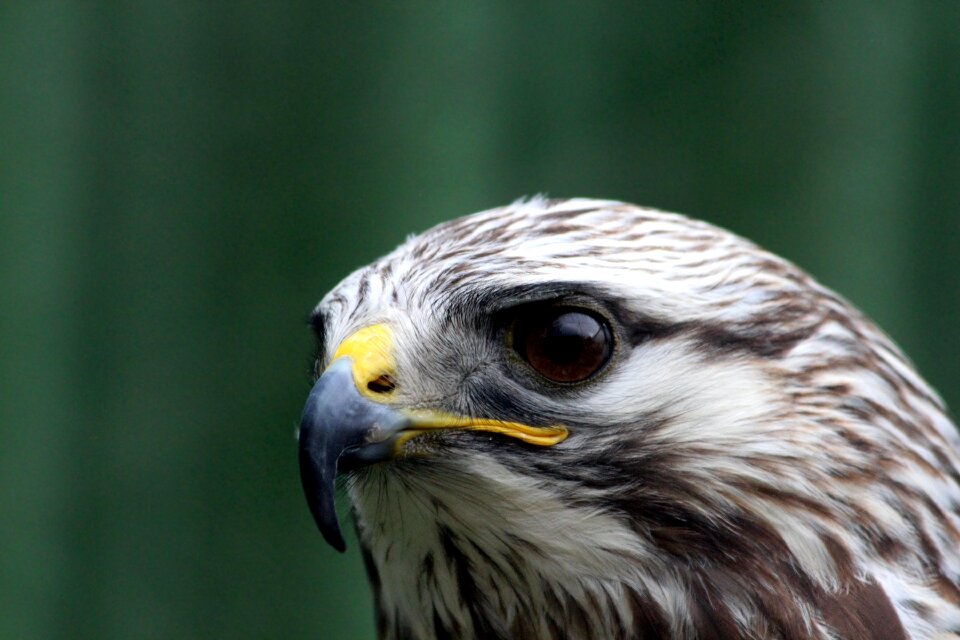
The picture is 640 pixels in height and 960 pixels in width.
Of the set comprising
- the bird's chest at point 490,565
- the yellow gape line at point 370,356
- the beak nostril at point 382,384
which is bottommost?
the bird's chest at point 490,565

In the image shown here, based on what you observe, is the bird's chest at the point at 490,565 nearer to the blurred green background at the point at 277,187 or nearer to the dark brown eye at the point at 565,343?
the dark brown eye at the point at 565,343

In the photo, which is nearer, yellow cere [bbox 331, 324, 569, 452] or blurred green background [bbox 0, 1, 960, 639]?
yellow cere [bbox 331, 324, 569, 452]

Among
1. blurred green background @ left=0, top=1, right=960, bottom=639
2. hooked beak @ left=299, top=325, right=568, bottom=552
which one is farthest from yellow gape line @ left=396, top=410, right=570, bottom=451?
blurred green background @ left=0, top=1, right=960, bottom=639

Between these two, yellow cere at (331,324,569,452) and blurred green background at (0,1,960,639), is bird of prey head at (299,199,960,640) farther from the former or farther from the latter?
blurred green background at (0,1,960,639)

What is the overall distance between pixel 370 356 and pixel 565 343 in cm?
27

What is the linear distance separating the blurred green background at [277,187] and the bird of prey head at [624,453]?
4.86ft

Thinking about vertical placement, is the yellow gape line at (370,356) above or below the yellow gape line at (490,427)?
above

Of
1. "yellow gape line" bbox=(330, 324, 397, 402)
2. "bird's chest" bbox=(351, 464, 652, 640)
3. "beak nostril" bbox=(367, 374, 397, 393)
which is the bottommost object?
"bird's chest" bbox=(351, 464, 652, 640)

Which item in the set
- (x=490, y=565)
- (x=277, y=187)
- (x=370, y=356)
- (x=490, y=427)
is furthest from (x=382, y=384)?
(x=277, y=187)

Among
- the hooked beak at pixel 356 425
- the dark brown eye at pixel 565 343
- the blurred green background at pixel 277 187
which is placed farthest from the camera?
the blurred green background at pixel 277 187

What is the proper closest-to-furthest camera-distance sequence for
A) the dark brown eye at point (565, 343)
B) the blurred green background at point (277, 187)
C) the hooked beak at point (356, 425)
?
the hooked beak at point (356, 425) < the dark brown eye at point (565, 343) < the blurred green background at point (277, 187)

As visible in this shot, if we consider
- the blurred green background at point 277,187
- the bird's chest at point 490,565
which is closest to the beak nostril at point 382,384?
the bird's chest at point 490,565

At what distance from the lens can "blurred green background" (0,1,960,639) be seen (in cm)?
308

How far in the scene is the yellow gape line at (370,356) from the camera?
150cm
